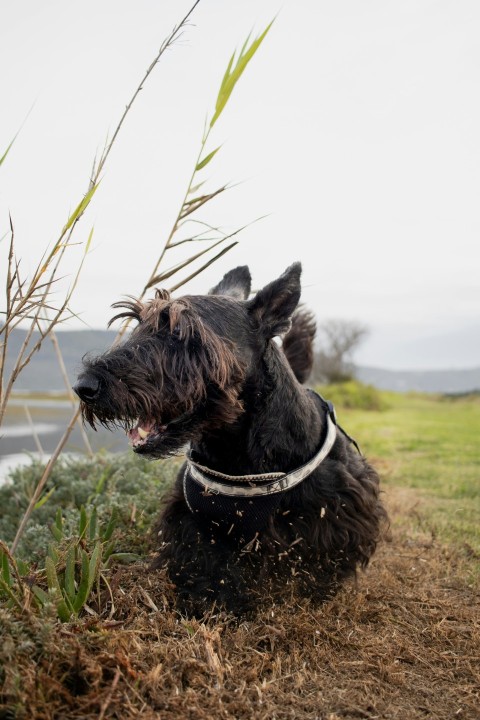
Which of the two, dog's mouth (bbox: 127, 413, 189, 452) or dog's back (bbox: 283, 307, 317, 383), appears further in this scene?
dog's back (bbox: 283, 307, 317, 383)

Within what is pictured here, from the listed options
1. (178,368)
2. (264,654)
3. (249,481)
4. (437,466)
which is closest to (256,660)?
(264,654)

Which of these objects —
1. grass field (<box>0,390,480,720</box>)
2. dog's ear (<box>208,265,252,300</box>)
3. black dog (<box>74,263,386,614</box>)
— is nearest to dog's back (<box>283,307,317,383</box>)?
dog's ear (<box>208,265,252,300</box>)

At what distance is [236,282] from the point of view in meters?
3.80

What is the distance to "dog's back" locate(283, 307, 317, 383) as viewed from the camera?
4.54m

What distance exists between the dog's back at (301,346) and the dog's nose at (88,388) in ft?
7.20

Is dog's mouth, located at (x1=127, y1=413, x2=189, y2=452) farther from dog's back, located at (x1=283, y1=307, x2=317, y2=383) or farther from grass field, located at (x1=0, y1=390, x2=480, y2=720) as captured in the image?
dog's back, located at (x1=283, y1=307, x2=317, y2=383)

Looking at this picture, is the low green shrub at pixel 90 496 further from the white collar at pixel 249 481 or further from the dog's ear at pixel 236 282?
the dog's ear at pixel 236 282

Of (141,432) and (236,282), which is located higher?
(236,282)

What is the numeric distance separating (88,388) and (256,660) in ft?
4.42

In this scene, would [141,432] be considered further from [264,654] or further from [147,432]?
[264,654]

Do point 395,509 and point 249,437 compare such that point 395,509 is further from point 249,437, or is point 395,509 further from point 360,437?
point 360,437

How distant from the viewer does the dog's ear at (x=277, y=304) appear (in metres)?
2.99

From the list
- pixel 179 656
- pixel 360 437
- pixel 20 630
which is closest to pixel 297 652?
pixel 179 656

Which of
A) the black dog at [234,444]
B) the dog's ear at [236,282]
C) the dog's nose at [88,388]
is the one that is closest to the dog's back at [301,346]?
the dog's ear at [236,282]
